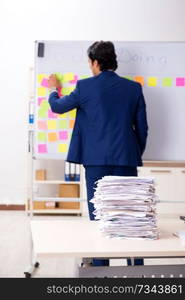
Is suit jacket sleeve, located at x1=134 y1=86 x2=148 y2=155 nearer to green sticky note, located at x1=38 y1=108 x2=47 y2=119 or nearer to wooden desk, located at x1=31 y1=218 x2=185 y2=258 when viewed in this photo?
green sticky note, located at x1=38 y1=108 x2=47 y2=119

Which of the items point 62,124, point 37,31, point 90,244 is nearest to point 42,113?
point 62,124

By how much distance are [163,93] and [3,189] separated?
3273 mm

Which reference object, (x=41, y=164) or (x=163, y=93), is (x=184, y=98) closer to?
(x=163, y=93)

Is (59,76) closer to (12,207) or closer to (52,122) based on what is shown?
(52,122)

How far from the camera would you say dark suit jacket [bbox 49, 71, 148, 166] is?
2836 mm

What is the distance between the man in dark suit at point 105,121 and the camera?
9.30 feet

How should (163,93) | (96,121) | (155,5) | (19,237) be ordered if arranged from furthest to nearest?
(155,5) → (19,237) → (163,93) → (96,121)

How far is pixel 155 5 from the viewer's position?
6.07 m

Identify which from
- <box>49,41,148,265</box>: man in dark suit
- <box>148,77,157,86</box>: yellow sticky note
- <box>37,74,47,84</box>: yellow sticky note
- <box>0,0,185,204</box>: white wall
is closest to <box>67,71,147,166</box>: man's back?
<box>49,41,148,265</box>: man in dark suit

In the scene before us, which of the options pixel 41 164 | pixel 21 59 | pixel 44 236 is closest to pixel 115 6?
pixel 21 59

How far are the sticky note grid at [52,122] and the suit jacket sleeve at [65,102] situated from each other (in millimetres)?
295

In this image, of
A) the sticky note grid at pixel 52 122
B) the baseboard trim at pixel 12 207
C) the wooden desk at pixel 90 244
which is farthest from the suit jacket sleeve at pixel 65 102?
the baseboard trim at pixel 12 207

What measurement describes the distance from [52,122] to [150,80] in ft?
2.37

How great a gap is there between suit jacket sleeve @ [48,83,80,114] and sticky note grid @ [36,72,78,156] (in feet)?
0.97
